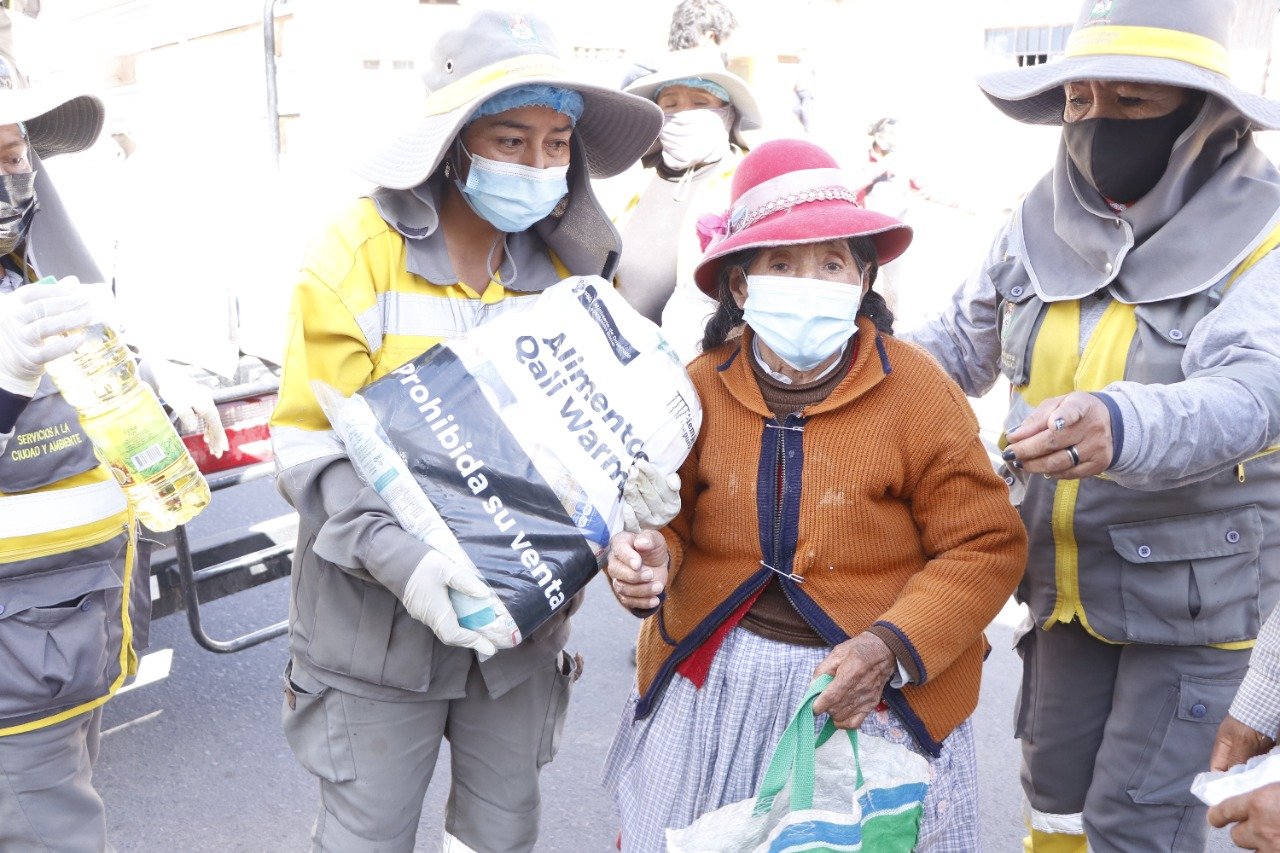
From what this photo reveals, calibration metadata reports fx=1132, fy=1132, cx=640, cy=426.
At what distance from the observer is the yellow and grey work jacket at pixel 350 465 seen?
6.49 feet

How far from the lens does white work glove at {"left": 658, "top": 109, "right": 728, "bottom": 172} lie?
151 inches

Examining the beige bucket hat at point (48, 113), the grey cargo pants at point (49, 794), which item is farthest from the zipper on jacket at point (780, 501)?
the beige bucket hat at point (48, 113)

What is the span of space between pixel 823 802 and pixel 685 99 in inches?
103

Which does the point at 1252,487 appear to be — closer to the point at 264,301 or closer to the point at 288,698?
the point at 288,698

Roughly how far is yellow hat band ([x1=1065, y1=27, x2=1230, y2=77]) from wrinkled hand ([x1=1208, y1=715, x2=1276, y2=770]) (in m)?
1.24

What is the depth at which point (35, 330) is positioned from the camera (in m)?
1.96

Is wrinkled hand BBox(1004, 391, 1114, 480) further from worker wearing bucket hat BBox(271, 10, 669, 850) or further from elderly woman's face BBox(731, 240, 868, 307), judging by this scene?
worker wearing bucket hat BBox(271, 10, 669, 850)

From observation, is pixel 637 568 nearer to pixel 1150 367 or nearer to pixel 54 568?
pixel 1150 367

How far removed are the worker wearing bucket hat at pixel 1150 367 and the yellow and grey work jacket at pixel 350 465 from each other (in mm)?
1065

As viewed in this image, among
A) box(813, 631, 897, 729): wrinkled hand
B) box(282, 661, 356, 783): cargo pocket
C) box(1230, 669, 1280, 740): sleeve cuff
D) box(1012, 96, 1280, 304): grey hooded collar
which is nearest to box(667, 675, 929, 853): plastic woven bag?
box(813, 631, 897, 729): wrinkled hand

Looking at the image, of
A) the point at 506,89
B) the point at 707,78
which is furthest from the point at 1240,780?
the point at 707,78

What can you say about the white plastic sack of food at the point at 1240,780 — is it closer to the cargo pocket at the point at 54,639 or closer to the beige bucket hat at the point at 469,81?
the beige bucket hat at the point at 469,81

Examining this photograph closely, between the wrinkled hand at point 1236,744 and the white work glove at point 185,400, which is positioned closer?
the wrinkled hand at point 1236,744

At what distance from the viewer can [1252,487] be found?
2254 mm
